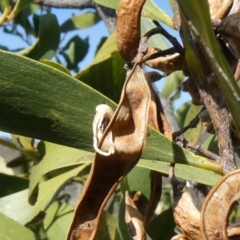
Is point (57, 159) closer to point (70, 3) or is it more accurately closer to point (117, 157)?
point (117, 157)

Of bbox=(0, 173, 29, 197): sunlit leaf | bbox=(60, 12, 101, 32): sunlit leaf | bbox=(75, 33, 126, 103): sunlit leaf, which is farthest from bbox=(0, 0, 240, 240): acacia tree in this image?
bbox=(60, 12, 101, 32): sunlit leaf

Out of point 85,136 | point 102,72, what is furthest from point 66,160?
point 85,136

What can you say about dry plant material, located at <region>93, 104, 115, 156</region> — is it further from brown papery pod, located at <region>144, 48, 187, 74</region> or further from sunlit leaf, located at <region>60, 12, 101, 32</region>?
sunlit leaf, located at <region>60, 12, 101, 32</region>

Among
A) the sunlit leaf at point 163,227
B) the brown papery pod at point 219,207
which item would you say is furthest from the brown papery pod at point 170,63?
the sunlit leaf at point 163,227

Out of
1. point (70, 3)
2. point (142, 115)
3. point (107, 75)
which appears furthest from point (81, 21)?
point (142, 115)

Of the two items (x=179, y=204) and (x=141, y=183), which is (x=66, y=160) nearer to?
(x=141, y=183)

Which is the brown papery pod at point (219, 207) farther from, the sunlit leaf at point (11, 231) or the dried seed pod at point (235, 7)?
the sunlit leaf at point (11, 231)
